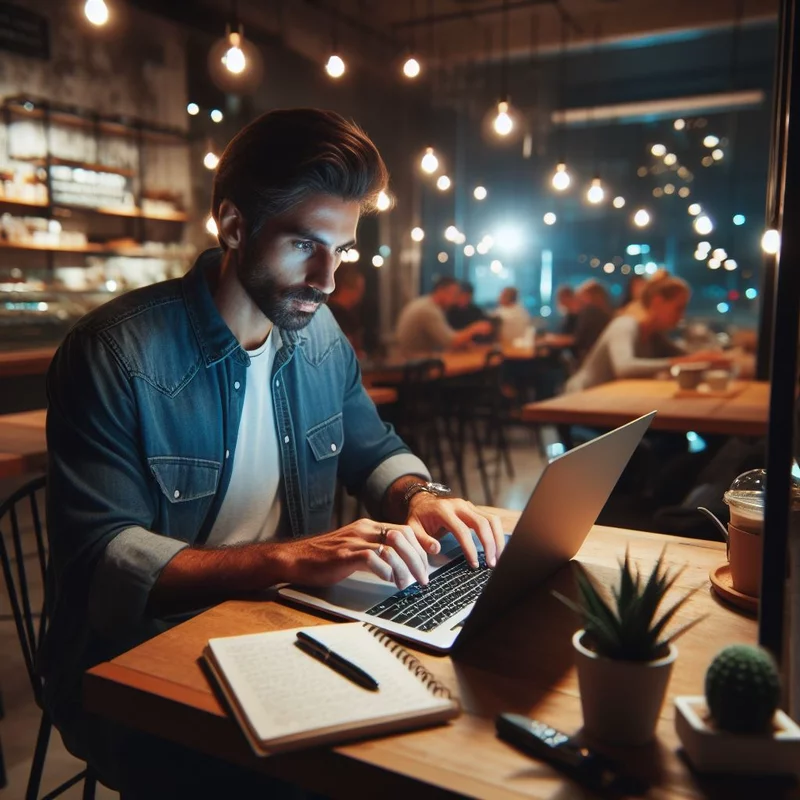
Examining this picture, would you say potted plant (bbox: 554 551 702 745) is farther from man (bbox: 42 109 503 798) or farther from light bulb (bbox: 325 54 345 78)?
light bulb (bbox: 325 54 345 78)

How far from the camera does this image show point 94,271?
22.3 feet

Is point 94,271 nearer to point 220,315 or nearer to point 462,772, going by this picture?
point 220,315

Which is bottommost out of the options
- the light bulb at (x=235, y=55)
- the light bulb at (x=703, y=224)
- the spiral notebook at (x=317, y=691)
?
the spiral notebook at (x=317, y=691)

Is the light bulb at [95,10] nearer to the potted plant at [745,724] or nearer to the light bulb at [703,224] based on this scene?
the potted plant at [745,724]

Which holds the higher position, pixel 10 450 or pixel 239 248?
pixel 239 248

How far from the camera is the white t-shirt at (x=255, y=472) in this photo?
62.3 inches

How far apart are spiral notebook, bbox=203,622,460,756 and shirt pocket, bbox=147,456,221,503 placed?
0.50 metres

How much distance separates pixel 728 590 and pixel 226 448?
36.9 inches

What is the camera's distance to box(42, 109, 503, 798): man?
46.4 inches

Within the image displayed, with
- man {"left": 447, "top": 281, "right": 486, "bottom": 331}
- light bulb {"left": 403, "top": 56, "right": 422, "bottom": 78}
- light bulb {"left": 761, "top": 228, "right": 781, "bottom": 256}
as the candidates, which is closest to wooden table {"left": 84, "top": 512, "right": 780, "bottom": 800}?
light bulb {"left": 761, "top": 228, "right": 781, "bottom": 256}

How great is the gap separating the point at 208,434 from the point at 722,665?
1.05 meters

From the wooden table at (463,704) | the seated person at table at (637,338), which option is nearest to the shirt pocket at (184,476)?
the wooden table at (463,704)

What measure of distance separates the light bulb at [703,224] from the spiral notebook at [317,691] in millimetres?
9405

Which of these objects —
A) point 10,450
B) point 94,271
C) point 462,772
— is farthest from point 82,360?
point 94,271
